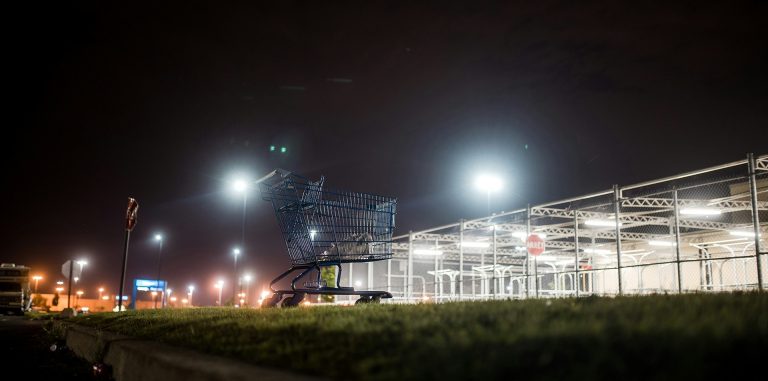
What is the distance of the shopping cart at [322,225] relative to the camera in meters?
10.9

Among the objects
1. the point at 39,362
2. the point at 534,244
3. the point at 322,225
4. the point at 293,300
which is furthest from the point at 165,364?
the point at 534,244

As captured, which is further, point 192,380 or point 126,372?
point 126,372

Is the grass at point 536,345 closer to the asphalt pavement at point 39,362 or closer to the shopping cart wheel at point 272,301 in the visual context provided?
the asphalt pavement at point 39,362

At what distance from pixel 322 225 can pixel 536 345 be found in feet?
27.3

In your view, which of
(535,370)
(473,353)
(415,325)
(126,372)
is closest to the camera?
(535,370)

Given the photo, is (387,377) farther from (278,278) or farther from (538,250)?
(538,250)

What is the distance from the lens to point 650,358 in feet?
9.63

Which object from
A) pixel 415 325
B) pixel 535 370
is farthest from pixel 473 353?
pixel 415 325

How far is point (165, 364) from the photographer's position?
14.8ft

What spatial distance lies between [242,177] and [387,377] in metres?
19.7

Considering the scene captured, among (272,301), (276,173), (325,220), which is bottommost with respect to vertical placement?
(272,301)

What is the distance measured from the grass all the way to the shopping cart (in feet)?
18.8

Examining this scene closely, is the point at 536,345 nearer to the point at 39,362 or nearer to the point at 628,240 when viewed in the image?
the point at 39,362

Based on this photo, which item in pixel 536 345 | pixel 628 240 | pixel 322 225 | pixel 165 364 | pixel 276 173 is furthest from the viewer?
pixel 628 240
